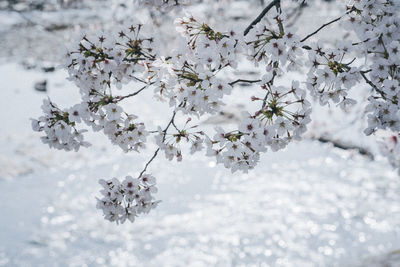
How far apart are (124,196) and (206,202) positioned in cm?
579

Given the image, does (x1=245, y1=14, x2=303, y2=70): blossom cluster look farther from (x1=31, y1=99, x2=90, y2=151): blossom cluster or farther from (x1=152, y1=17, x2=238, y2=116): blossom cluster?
(x1=31, y1=99, x2=90, y2=151): blossom cluster

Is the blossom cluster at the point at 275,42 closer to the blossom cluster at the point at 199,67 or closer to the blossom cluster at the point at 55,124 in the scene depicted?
the blossom cluster at the point at 199,67

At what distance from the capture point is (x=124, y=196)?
7.40 ft

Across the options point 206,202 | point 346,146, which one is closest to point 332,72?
point 206,202

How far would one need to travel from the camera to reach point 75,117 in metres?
1.94

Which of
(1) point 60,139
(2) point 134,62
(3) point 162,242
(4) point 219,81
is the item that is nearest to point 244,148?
(4) point 219,81

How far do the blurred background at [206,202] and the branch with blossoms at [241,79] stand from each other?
305 cm

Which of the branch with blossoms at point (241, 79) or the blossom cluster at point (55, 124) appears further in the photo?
the blossom cluster at point (55, 124)

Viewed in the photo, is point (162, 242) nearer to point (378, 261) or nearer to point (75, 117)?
point (378, 261)

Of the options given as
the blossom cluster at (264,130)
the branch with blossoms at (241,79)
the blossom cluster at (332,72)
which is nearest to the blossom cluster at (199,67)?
the branch with blossoms at (241,79)

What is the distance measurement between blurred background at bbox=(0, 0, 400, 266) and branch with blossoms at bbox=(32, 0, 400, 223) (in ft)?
9.99

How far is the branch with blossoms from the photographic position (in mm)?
1827

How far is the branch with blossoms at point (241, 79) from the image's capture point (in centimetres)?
183

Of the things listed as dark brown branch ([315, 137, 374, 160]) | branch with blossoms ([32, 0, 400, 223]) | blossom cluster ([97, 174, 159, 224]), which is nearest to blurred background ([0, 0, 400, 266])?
dark brown branch ([315, 137, 374, 160])
